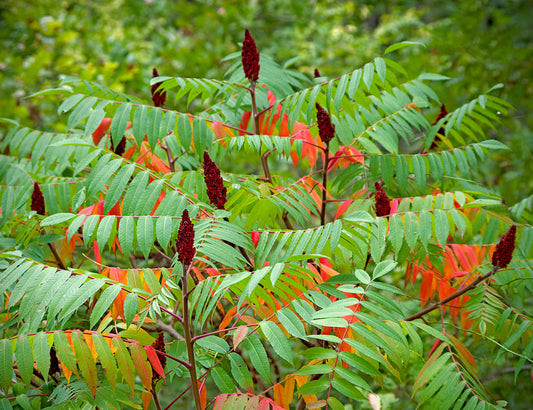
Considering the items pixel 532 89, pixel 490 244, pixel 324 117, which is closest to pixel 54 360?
pixel 324 117

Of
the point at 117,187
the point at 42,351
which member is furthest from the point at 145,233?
the point at 42,351

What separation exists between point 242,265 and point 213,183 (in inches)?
14.2

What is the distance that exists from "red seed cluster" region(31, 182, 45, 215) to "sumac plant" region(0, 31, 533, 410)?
0.8 inches

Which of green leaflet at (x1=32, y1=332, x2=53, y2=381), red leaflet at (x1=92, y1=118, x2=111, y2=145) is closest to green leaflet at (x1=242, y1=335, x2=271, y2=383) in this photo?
green leaflet at (x1=32, y1=332, x2=53, y2=381)

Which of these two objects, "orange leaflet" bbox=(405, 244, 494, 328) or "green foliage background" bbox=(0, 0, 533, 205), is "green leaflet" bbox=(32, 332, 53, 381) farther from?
"green foliage background" bbox=(0, 0, 533, 205)

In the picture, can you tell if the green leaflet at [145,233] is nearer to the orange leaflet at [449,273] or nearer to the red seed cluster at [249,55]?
the red seed cluster at [249,55]

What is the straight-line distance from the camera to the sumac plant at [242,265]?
61.7 inches

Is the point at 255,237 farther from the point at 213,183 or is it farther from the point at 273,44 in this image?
the point at 273,44

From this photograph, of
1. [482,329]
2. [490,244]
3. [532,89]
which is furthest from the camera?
[532,89]

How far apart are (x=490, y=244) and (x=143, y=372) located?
1.84m

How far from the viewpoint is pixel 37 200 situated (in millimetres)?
2279

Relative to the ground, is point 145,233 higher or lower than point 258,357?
higher

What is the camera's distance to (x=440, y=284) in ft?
8.09

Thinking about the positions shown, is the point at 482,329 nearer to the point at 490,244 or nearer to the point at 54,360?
the point at 490,244
